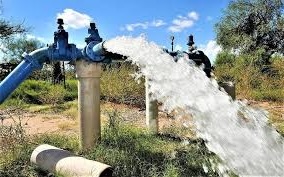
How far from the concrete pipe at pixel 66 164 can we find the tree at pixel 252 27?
70.2 ft

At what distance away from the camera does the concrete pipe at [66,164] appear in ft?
12.1

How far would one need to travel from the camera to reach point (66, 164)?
3938mm

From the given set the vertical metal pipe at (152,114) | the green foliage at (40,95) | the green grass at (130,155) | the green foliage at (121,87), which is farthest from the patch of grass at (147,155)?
the green foliage at (40,95)

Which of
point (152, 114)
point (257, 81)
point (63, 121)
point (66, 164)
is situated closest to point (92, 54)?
point (66, 164)

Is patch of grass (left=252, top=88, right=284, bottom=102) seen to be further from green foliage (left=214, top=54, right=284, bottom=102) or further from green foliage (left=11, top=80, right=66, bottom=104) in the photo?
green foliage (left=11, top=80, right=66, bottom=104)

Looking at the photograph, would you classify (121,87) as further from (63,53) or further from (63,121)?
(63,53)

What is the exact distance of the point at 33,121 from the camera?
8.14 meters

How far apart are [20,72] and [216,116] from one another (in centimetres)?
247

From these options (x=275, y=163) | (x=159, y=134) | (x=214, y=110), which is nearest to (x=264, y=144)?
(x=275, y=163)

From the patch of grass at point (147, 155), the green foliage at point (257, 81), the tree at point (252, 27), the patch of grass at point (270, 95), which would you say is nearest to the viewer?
the patch of grass at point (147, 155)

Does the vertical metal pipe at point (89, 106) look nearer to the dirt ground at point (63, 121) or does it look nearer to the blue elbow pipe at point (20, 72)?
the blue elbow pipe at point (20, 72)

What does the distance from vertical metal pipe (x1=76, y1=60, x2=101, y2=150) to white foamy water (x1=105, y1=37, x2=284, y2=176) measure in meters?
0.85

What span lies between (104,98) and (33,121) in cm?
365

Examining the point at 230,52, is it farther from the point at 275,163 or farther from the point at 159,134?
the point at 275,163
